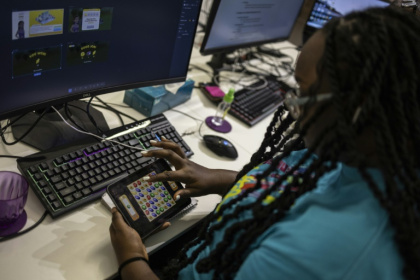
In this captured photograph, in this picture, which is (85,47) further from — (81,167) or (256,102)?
(256,102)

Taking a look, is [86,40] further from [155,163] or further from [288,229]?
[288,229]

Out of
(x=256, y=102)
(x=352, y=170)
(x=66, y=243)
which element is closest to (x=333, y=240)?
(x=352, y=170)

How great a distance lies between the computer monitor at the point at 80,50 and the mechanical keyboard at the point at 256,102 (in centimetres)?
36

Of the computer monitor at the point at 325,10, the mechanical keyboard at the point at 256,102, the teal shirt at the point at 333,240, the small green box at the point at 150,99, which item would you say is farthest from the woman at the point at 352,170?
the computer monitor at the point at 325,10

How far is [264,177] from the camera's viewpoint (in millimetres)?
690

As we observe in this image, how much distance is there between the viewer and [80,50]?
0.89m

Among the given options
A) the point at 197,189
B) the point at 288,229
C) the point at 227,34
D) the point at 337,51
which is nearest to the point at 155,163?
the point at 197,189

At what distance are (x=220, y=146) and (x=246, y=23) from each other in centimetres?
67

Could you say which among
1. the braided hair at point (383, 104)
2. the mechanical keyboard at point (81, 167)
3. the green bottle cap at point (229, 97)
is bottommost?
the mechanical keyboard at point (81, 167)

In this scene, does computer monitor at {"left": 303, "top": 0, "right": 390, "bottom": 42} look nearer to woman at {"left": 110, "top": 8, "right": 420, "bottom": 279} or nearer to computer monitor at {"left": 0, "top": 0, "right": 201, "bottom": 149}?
computer monitor at {"left": 0, "top": 0, "right": 201, "bottom": 149}

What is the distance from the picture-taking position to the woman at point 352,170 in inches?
20.9

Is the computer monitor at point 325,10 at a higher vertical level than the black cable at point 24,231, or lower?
higher

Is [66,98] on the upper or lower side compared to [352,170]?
lower

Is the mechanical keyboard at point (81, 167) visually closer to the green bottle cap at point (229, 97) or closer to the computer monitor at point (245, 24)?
the green bottle cap at point (229, 97)
